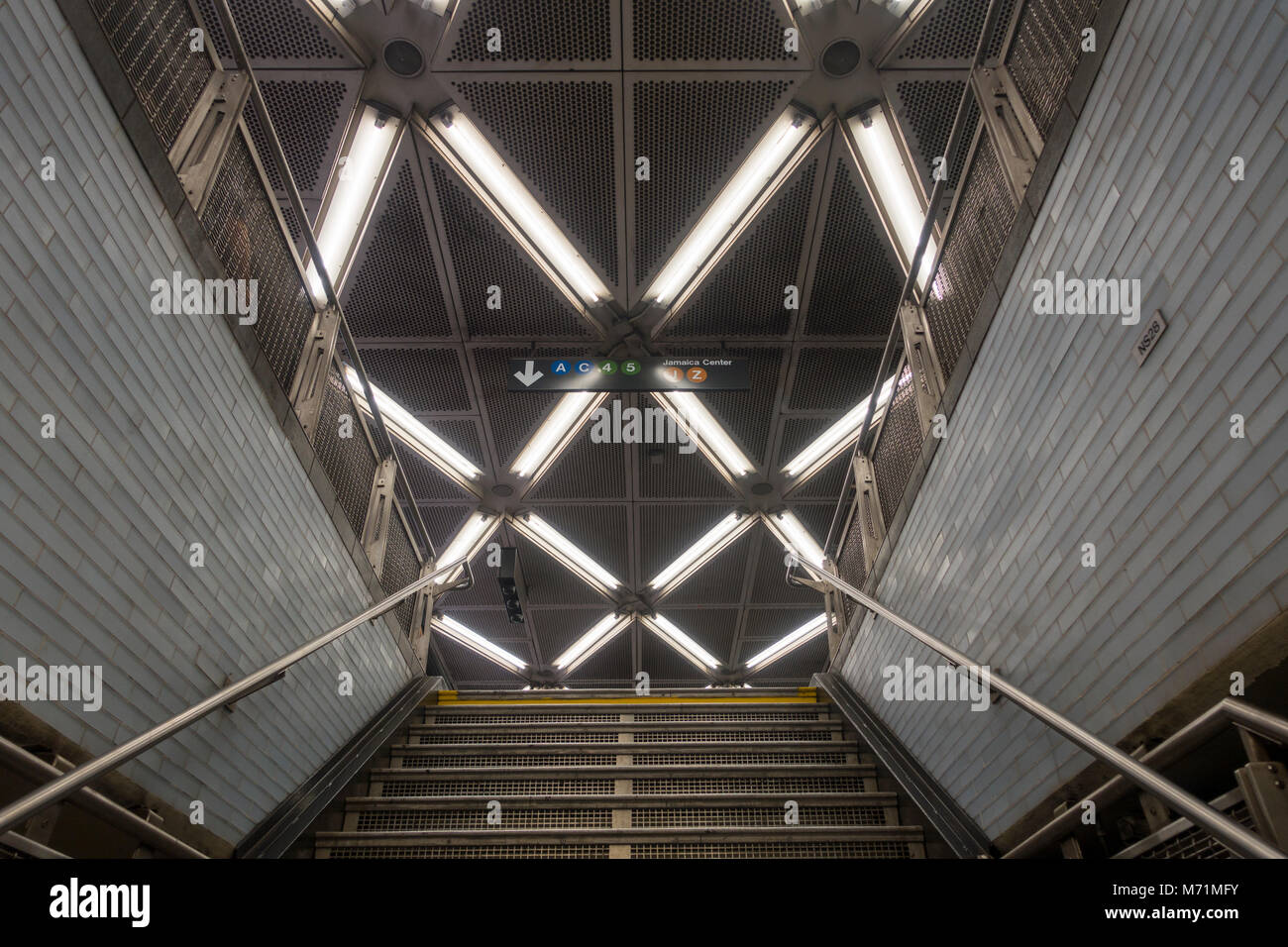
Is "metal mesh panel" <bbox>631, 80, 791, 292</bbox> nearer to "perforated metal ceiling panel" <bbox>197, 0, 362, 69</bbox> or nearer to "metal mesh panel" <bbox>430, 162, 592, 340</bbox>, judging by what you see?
"metal mesh panel" <bbox>430, 162, 592, 340</bbox>

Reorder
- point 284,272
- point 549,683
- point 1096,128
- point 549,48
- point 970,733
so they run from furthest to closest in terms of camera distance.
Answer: point 549,683 → point 549,48 → point 284,272 → point 970,733 → point 1096,128

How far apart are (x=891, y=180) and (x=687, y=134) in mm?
1812

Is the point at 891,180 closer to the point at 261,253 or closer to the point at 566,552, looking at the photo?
the point at 261,253

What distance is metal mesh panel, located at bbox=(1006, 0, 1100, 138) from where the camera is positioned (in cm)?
327

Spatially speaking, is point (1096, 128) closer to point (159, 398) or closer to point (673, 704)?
point (159, 398)

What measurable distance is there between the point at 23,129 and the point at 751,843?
4196mm

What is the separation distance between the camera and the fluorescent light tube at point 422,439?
28.6 feet

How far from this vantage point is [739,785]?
15.2 ft

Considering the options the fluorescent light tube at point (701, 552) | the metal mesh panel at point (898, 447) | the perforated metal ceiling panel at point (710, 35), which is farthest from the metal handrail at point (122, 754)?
the fluorescent light tube at point (701, 552)

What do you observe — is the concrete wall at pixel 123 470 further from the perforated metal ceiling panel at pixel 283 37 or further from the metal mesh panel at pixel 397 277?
the perforated metal ceiling panel at pixel 283 37

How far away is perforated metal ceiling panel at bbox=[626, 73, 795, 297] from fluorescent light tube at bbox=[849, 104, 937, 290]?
2.45 feet

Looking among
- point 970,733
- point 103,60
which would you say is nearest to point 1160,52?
point 970,733


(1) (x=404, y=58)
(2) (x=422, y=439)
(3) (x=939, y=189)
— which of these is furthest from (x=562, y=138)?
A: (2) (x=422, y=439)

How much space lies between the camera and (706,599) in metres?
11.7
